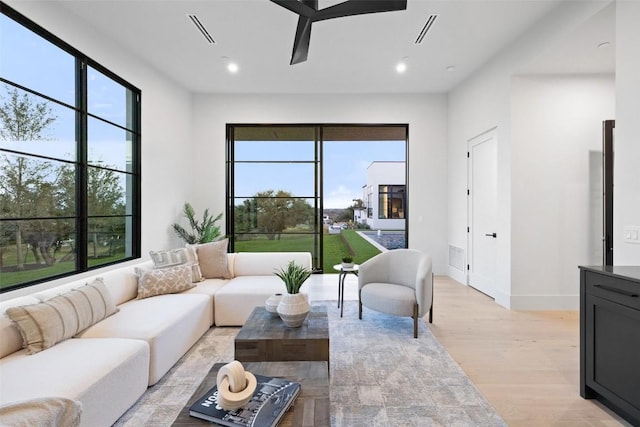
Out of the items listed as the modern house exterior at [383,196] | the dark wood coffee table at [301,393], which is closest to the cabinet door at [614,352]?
the dark wood coffee table at [301,393]

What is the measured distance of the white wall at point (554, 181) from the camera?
3961mm

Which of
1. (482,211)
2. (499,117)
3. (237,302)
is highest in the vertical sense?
(499,117)

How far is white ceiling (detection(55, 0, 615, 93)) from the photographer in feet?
10.8

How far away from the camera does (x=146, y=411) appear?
77.7 inches

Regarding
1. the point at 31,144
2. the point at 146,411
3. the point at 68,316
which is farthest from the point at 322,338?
the point at 31,144

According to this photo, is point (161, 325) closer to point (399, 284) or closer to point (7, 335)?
point (7, 335)

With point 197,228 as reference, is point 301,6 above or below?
above

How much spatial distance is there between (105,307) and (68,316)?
0.39 metres

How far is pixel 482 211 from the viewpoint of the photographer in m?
4.79

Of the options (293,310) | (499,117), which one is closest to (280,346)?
(293,310)

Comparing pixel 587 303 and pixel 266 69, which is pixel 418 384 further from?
pixel 266 69

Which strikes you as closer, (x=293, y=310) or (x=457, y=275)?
(x=293, y=310)

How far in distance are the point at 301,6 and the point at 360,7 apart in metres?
0.43

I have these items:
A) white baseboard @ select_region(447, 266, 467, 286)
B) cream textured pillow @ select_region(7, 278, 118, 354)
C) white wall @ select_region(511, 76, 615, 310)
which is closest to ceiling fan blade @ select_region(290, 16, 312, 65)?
cream textured pillow @ select_region(7, 278, 118, 354)
